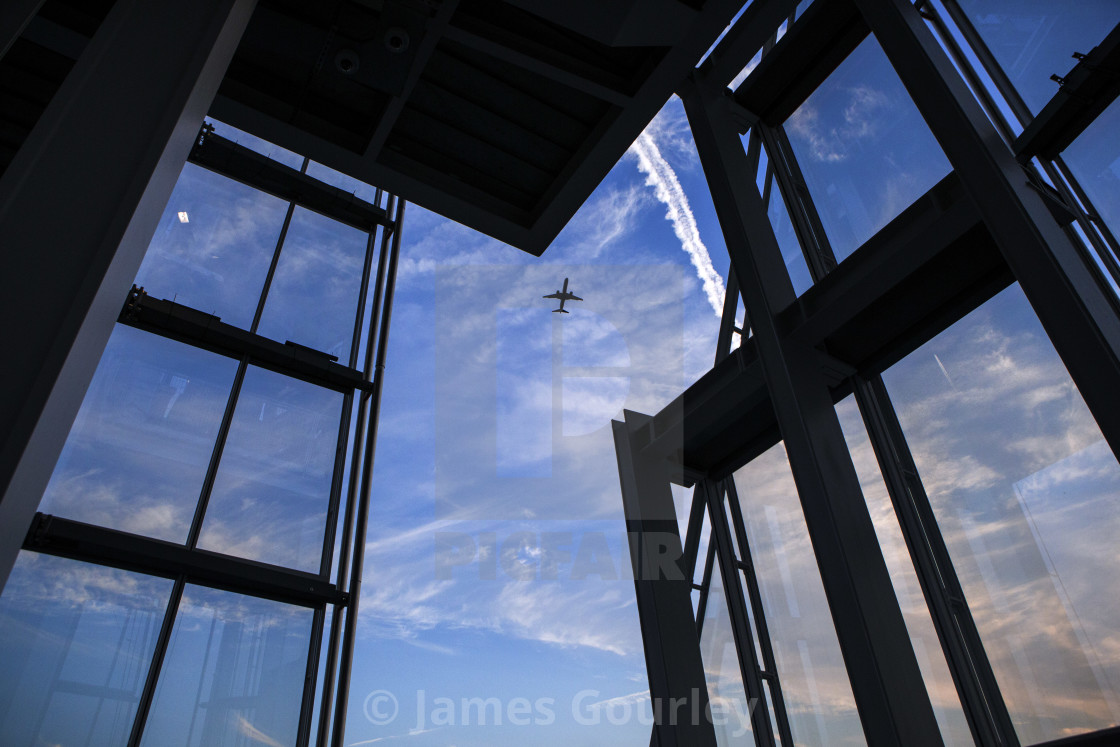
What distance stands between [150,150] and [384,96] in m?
2.96

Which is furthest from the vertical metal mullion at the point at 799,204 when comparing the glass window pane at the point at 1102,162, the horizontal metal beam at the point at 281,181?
the horizontal metal beam at the point at 281,181

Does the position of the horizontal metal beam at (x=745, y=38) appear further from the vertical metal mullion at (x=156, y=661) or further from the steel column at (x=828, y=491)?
the vertical metal mullion at (x=156, y=661)

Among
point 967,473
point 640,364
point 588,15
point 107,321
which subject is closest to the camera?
point 107,321

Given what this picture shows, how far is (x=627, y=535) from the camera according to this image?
29.4ft

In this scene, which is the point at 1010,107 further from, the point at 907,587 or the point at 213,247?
the point at 213,247

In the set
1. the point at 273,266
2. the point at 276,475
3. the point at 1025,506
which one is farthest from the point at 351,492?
the point at 1025,506

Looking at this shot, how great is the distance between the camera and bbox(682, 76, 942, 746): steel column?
531 cm

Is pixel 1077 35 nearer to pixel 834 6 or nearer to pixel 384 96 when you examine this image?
pixel 834 6

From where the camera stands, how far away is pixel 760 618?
26.8 ft

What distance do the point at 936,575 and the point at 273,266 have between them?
9.79 metres

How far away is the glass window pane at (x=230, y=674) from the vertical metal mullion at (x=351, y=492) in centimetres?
32

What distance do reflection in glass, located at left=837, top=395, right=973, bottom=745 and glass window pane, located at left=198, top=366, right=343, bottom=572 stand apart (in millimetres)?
7236

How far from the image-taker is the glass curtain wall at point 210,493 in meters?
7.57

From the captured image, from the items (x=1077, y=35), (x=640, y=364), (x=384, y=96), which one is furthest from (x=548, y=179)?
(x=640, y=364)
